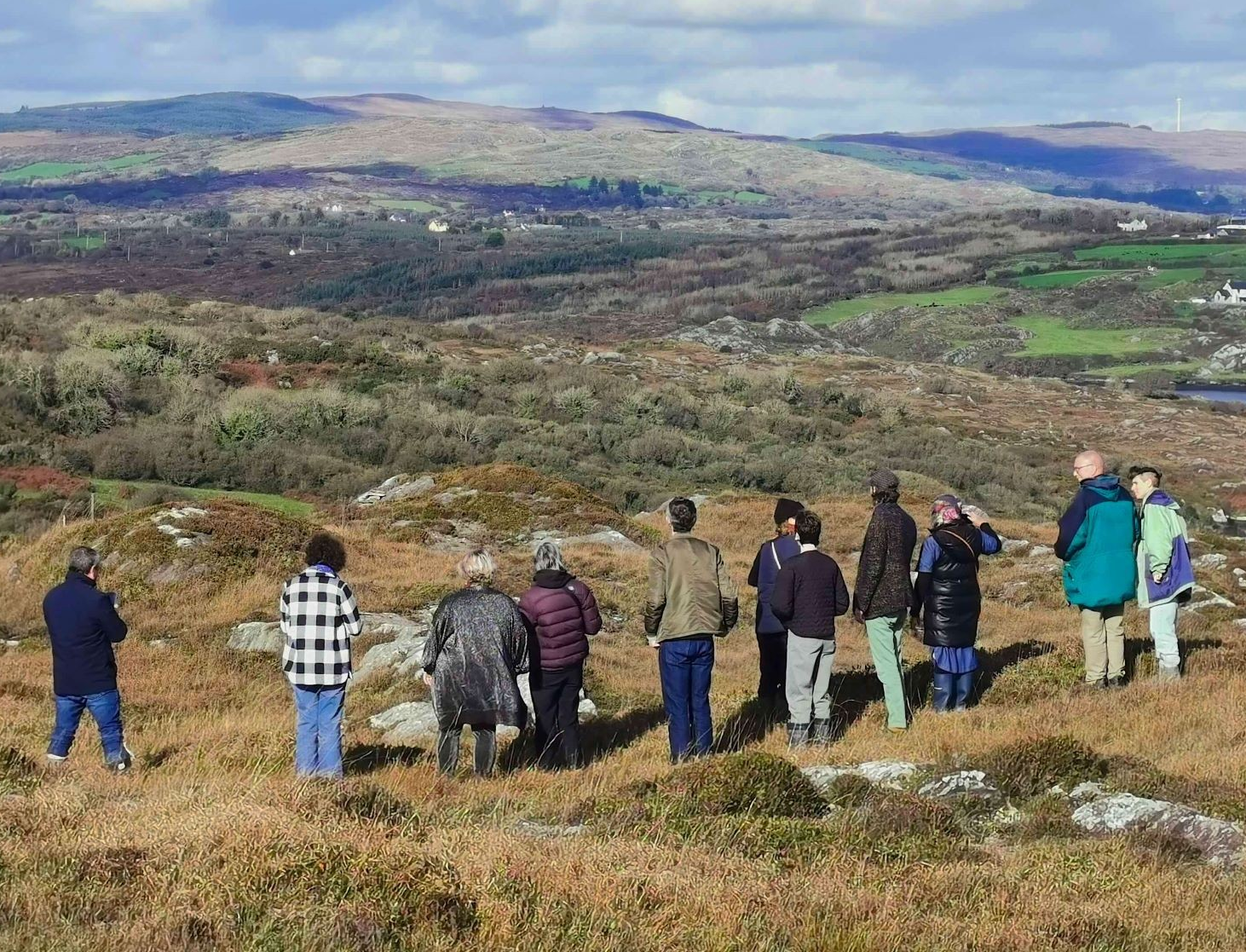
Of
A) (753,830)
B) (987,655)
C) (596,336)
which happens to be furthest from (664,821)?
(596,336)

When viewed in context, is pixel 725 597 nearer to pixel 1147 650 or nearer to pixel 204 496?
pixel 1147 650

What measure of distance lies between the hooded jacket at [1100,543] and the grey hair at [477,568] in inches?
195

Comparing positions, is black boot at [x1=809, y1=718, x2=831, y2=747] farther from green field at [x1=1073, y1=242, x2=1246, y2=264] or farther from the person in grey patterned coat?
green field at [x1=1073, y1=242, x2=1246, y2=264]

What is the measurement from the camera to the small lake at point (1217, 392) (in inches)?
4173

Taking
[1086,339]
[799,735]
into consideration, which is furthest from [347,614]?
[1086,339]

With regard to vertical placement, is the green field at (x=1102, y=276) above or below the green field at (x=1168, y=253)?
below

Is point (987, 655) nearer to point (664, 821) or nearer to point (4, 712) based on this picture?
point (664, 821)

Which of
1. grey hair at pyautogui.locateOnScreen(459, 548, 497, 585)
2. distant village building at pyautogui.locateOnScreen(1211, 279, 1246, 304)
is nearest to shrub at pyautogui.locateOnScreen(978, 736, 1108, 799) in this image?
grey hair at pyautogui.locateOnScreen(459, 548, 497, 585)

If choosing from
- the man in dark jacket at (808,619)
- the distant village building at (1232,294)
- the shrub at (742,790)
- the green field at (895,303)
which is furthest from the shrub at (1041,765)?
the distant village building at (1232,294)

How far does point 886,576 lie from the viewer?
1032cm

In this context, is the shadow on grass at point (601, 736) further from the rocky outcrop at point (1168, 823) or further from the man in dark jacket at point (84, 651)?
the rocky outcrop at point (1168, 823)

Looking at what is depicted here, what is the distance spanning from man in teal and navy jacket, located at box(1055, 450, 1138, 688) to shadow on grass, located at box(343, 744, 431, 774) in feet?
18.6

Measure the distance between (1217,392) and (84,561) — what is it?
116264mm

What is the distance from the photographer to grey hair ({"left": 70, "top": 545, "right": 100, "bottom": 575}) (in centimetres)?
905
